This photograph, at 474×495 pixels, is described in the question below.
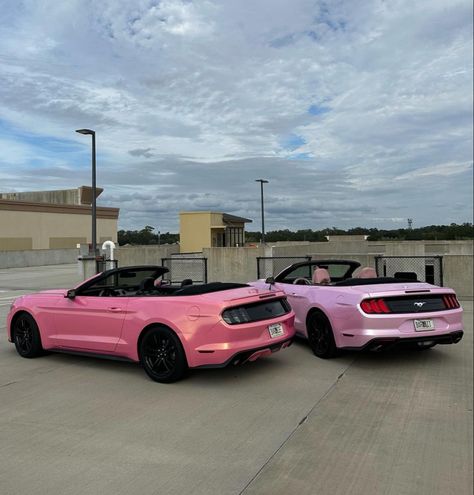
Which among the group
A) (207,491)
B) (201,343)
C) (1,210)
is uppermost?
(1,210)

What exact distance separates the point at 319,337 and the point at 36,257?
133 ft

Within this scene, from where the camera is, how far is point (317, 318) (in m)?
7.22

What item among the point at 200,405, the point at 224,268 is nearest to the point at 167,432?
the point at 200,405

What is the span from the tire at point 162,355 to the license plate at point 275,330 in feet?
3.42

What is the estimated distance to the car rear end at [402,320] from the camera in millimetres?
6301

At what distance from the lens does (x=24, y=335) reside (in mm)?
7305

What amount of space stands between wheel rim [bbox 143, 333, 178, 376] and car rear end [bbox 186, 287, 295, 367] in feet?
0.90

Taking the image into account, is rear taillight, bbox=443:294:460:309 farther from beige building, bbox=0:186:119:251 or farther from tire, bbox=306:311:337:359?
beige building, bbox=0:186:119:251

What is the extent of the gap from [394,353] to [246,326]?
2.84 meters

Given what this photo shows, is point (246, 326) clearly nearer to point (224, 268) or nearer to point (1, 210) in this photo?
point (224, 268)

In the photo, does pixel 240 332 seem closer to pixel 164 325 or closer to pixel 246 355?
pixel 246 355

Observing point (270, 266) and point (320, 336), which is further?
point (270, 266)

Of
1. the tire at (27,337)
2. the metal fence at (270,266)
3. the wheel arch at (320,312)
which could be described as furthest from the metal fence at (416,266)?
the tire at (27,337)

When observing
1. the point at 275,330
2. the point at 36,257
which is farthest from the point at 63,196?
the point at 275,330
